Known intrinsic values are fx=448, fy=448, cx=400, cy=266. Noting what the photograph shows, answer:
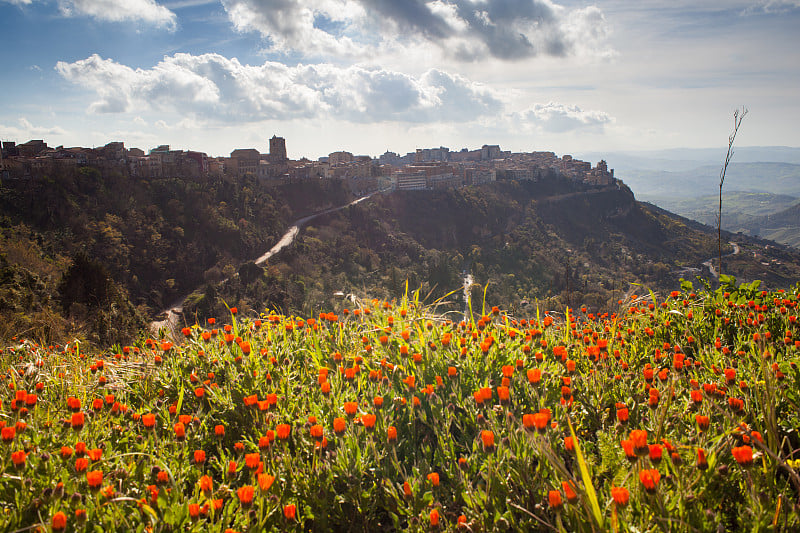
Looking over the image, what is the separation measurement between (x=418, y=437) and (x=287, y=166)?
203 ft

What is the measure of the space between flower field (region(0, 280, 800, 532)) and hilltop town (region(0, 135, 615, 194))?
41.2m

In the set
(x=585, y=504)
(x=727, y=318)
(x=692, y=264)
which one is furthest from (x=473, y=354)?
(x=692, y=264)

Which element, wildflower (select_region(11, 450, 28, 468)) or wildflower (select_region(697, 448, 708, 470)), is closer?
wildflower (select_region(697, 448, 708, 470))

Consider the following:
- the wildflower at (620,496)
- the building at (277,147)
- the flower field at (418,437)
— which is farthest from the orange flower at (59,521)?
the building at (277,147)

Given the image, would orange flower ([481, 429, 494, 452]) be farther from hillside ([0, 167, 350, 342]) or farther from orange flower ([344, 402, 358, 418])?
hillside ([0, 167, 350, 342])

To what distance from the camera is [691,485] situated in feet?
4.18

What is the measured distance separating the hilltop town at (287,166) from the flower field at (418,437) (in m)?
41.2

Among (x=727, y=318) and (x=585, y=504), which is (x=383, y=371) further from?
(x=727, y=318)

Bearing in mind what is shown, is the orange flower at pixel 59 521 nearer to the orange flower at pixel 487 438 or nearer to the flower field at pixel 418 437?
the flower field at pixel 418 437

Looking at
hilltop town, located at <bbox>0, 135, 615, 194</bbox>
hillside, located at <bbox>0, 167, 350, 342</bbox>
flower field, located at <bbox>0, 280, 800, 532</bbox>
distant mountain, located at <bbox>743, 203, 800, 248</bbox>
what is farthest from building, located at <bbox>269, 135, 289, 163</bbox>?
distant mountain, located at <bbox>743, 203, 800, 248</bbox>

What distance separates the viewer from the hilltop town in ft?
127

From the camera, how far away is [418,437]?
196cm

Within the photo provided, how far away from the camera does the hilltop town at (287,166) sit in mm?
38562

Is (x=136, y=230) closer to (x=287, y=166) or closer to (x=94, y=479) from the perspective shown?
(x=287, y=166)
